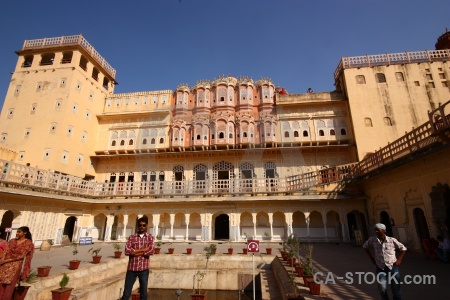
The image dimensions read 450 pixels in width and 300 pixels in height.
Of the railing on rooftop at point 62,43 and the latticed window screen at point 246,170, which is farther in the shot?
the railing on rooftop at point 62,43

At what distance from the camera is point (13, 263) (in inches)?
163

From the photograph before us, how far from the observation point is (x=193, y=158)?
2042 centimetres

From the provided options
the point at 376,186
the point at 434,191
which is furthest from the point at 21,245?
the point at 376,186

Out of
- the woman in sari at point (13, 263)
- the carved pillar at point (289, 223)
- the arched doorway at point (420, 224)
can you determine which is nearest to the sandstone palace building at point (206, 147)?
the carved pillar at point (289, 223)

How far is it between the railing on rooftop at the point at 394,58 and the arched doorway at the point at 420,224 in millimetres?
13128

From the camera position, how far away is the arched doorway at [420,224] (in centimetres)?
1005

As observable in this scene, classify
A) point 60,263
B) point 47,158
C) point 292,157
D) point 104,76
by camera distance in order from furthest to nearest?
point 104,76, point 292,157, point 47,158, point 60,263

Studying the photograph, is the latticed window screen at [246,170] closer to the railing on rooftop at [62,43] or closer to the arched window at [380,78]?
the arched window at [380,78]

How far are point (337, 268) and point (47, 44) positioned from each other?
2606 cm

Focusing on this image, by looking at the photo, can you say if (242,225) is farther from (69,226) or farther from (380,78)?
(380,78)

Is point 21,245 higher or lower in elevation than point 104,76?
lower

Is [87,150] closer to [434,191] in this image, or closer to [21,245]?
[21,245]

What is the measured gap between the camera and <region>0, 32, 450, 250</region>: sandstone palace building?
49.8 ft

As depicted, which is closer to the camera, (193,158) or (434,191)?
(434,191)
